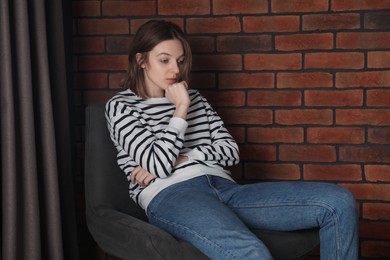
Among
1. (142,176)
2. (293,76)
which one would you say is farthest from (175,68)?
(293,76)

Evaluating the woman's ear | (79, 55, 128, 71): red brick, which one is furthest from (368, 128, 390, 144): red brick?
(79, 55, 128, 71): red brick

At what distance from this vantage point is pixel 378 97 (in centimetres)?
235

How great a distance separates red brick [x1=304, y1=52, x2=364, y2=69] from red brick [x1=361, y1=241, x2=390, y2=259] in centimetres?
76

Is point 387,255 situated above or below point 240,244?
below

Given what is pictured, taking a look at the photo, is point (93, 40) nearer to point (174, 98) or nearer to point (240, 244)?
point (174, 98)

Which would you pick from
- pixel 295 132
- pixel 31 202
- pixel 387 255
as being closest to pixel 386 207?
pixel 387 255

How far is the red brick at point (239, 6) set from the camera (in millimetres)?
2408

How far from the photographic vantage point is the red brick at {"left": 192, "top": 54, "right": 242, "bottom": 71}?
2.45 meters

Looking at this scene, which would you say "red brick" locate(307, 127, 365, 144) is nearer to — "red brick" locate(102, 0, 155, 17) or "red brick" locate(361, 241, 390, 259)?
"red brick" locate(361, 241, 390, 259)

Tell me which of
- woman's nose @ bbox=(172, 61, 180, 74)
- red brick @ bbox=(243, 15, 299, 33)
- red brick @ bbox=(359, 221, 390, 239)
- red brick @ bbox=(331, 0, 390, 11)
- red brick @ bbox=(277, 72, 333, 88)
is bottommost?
red brick @ bbox=(359, 221, 390, 239)

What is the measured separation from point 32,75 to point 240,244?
1032mm

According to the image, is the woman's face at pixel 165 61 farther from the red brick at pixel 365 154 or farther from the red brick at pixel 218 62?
the red brick at pixel 365 154

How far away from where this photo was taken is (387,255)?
7.98 ft

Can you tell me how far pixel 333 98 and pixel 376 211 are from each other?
518mm
